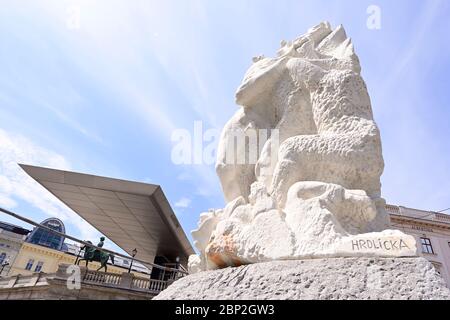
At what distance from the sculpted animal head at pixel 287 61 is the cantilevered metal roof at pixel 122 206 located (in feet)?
23.7

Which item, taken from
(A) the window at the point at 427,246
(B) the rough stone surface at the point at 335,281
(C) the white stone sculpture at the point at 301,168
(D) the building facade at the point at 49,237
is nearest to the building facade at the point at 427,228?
(A) the window at the point at 427,246

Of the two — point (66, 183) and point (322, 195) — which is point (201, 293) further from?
point (66, 183)

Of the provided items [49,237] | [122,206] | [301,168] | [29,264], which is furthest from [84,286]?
[49,237]

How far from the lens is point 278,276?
133 cm

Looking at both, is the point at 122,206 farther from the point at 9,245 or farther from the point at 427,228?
the point at 9,245

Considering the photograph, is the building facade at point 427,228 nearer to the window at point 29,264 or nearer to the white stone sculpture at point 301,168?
the white stone sculpture at point 301,168

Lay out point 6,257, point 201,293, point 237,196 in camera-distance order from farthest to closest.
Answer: point 6,257, point 237,196, point 201,293

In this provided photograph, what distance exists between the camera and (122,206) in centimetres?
1048

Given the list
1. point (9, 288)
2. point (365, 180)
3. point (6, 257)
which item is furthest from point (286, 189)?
point (6, 257)

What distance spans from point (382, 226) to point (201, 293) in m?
1.18

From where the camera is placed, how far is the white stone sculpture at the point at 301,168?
148 cm

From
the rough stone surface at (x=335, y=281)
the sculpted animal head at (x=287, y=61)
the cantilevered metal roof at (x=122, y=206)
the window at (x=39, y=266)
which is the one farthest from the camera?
the window at (x=39, y=266)

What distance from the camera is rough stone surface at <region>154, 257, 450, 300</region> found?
112 cm

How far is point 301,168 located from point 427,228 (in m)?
15.7
